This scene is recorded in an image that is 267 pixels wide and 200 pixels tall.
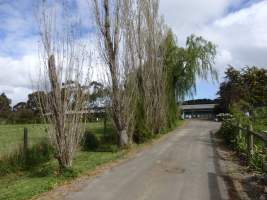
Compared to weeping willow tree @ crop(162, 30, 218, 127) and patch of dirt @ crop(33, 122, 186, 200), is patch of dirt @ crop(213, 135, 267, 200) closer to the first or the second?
patch of dirt @ crop(33, 122, 186, 200)

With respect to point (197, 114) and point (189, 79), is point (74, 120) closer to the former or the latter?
point (189, 79)

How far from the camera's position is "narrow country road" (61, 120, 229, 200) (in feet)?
25.6

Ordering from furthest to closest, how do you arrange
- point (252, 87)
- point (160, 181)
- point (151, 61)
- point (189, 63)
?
point (189, 63) < point (252, 87) < point (151, 61) < point (160, 181)

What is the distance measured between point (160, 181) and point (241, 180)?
1.96m

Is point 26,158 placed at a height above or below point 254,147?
below

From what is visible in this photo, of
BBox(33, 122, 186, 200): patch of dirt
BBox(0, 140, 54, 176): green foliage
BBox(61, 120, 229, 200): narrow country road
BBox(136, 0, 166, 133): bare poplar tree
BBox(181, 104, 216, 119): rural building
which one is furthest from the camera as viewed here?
BBox(181, 104, 216, 119): rural building

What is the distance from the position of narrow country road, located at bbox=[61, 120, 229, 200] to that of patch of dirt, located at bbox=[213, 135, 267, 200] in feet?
0.67

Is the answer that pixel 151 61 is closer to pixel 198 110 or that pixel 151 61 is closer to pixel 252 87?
pixel 252 87

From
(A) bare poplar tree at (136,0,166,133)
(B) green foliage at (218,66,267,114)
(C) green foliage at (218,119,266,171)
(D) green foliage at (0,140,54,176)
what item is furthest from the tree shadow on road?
(B) green foliage at (218,66,267,114)

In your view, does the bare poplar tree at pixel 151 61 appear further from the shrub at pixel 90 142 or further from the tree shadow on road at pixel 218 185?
the tree shadow on road at pixel 218 185

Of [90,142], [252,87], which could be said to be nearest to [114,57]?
[90,142]

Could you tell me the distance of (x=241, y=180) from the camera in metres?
9.41

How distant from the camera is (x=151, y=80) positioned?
2420 cm

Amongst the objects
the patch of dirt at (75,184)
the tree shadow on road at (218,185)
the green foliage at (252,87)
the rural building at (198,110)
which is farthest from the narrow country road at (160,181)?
the rural building at (198,110)
